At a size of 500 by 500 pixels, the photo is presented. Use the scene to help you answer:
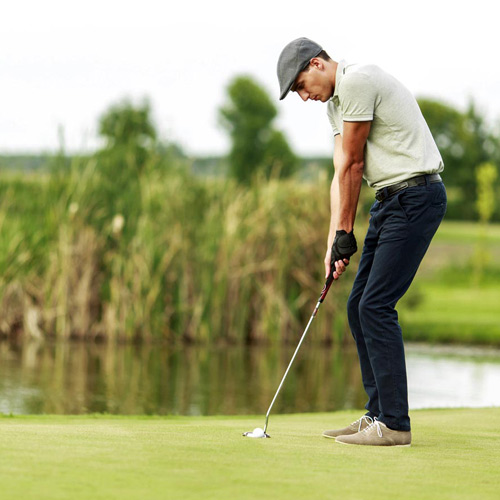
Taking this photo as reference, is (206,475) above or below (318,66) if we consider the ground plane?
below

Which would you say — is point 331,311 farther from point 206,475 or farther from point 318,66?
point 206,475

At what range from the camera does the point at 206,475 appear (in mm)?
3266

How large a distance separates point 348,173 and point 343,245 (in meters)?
0.34

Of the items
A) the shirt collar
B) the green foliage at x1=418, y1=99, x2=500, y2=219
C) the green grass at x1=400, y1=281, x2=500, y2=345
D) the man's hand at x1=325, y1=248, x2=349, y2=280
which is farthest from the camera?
the green foliage at x1=418, y1=99, x2=500, y2=219

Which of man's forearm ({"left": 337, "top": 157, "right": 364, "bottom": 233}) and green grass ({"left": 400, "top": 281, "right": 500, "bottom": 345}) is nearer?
man's forearm ({"left": 337, "top": 157, "right": 364, "bottom": 233})

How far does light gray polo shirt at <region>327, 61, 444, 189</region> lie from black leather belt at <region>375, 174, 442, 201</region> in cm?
2

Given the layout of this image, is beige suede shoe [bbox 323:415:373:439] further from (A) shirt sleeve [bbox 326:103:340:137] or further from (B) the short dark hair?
(B) the short dark hair

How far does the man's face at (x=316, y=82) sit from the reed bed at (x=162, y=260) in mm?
9089

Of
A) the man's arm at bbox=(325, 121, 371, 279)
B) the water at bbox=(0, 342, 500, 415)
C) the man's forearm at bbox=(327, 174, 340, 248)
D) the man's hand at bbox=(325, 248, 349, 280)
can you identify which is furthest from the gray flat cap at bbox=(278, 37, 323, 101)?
the water at bbox=(0, 342, 500, 415)

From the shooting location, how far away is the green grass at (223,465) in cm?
307

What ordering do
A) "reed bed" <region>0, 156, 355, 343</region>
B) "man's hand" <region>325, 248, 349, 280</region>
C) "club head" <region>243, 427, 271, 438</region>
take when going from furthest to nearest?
"reed bed" <region>0, 156, 355, 343</region> < "man's hand" <region>325, 248, 349, 280</region> < "club head" <region>243, 427, 271, 438</region>

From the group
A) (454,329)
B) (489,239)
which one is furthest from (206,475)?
(489,239)

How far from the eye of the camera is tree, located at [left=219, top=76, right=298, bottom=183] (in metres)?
75.8

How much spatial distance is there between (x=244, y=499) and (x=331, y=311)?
11.2m
